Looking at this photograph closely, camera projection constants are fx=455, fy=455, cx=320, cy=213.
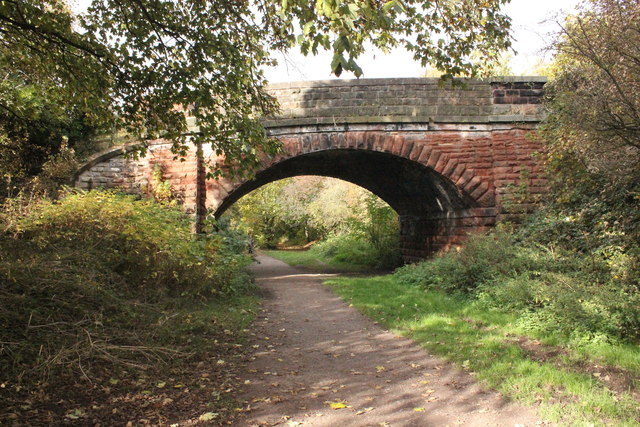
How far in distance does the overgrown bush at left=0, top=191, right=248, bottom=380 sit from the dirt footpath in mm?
1211

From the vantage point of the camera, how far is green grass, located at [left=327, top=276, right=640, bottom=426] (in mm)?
3316

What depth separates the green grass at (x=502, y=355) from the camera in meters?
3.32

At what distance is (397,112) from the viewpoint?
34.1 feet

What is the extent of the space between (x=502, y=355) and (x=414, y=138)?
651 cm

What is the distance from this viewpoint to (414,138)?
408 inches

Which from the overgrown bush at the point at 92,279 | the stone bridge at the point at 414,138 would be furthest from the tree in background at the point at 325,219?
the overgrown bush at the point at 92,279

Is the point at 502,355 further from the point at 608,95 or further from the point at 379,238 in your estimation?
the point at 379,238

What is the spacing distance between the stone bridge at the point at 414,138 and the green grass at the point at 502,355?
132 inches

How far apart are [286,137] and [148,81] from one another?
5.11 meters

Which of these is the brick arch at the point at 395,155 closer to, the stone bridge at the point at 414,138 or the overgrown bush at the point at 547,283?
the stone bridge at the point at 414,138

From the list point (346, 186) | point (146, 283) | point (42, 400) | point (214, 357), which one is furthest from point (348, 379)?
point (346, 186)

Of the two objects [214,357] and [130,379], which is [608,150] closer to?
[214,357]

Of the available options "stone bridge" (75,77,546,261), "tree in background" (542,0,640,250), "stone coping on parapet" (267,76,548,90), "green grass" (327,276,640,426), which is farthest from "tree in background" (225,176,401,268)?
"tree in background" (542,0,640,250)

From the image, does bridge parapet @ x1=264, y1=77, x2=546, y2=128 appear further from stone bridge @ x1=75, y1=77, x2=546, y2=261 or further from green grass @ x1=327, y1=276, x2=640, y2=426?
green grass @ x1=327, y1=276, x2=640, y2=426
